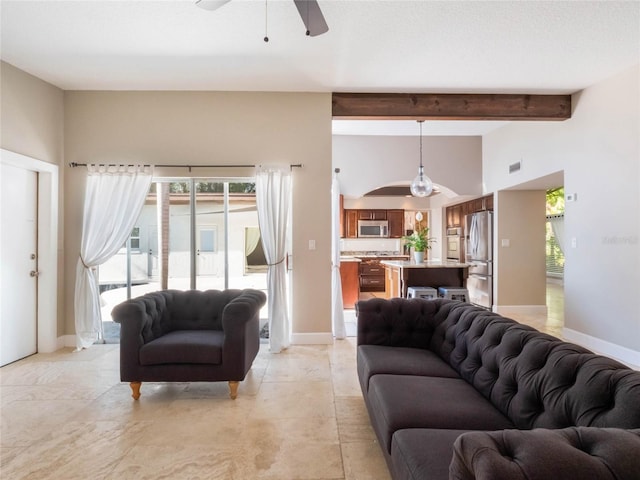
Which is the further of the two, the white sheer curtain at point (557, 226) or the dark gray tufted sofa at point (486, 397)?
the white sheer curtain at point (557, 226)

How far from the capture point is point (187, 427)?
220 centimetres

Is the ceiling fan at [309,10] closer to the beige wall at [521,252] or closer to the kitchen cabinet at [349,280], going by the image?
the kitchen cabinet at [349,280]

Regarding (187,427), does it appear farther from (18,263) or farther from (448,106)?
(448,106)

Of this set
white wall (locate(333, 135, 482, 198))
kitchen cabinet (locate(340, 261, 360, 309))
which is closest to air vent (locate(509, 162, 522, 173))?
white wall (locate(333, 135, 482, 198))

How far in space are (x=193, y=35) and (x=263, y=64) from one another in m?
0.71

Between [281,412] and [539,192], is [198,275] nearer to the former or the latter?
[281,412]

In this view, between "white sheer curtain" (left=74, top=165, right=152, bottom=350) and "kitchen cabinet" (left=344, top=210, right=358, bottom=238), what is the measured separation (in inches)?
220

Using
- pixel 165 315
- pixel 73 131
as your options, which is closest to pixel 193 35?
pixel 73 131

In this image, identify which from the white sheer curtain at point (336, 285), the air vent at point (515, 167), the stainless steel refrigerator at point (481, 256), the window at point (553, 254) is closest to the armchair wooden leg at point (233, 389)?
the white sheer curtain at point (336, 285)

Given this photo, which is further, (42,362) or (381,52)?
(42,362)

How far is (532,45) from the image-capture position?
3018mm

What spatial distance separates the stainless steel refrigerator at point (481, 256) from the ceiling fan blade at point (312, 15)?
4699mm

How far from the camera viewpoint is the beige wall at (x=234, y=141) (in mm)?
3984

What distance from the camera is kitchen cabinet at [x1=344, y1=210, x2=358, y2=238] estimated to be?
8797mm
